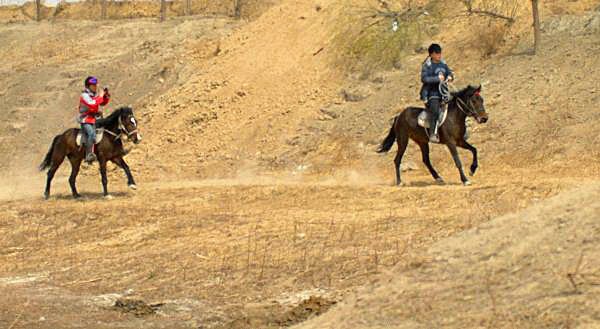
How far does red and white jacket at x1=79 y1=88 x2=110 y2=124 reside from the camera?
21000 mm

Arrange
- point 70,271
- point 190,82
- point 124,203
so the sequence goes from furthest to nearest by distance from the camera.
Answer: point 190,82 < point 124,203 < point 70,271

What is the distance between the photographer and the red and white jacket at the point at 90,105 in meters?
21.0

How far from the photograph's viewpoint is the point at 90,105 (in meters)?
21.0

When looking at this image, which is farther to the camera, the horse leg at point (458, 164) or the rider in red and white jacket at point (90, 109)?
the rider in red and white jacket at point (90, 109)

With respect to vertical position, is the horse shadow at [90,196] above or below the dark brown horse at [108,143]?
below

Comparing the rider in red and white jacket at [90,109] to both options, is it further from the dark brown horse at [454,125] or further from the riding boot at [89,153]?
the dark brown horse at [454,125]

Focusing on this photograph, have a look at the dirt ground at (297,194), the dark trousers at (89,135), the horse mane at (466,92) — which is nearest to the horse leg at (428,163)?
the dirt ground at (297,194)

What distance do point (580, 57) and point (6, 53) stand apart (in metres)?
28.6

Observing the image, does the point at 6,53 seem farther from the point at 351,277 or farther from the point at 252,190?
the point at 351,277

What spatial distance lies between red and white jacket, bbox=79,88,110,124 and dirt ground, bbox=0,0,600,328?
167 cm

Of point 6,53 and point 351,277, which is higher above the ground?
point 6,53

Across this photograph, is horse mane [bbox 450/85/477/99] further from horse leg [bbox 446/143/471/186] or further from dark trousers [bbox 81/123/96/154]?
dark trousers [bbox 81/123/96/154]

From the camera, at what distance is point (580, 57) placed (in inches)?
975

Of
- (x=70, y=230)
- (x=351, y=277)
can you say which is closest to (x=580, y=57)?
(x=70, y=230)
